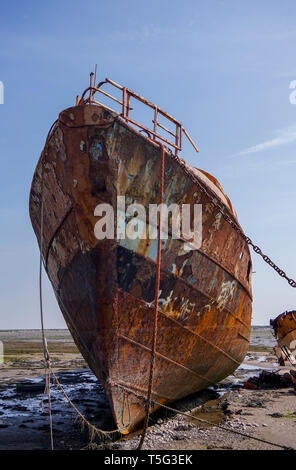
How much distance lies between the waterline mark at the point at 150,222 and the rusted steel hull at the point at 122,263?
92 millimetres

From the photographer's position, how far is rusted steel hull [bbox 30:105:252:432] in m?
4.60

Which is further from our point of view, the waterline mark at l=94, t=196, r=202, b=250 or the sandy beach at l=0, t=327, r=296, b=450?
the sandy beach at l=0, t=327, r=296, b=450

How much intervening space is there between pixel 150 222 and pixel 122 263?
2.33 feet

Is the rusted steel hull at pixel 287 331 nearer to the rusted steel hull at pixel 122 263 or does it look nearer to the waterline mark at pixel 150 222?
the rusted steel hull at pixel 122 263

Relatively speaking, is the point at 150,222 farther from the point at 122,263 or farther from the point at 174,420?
the point at 174,420

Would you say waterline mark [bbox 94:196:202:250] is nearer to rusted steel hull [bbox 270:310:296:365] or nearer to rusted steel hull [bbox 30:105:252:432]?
rusted steel hull [bbox 30:105:252:432]

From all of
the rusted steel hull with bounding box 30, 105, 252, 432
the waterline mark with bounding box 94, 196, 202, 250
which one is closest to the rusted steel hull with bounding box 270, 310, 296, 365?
the rusted steel hull with bounding box 30, 105, 252, 432

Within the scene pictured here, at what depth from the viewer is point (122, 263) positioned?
4676 mm

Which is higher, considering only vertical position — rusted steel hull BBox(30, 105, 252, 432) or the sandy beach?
rusted steel hull BBox(30, 105, 252, 432)

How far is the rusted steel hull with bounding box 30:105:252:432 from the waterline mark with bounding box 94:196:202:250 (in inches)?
3.6

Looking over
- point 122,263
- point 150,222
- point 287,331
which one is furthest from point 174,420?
point 287,331

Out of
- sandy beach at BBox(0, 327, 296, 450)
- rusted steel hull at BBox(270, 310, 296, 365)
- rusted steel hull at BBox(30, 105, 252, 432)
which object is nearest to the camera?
rusted steel hull at BBox(30, 105, 252, 432)
